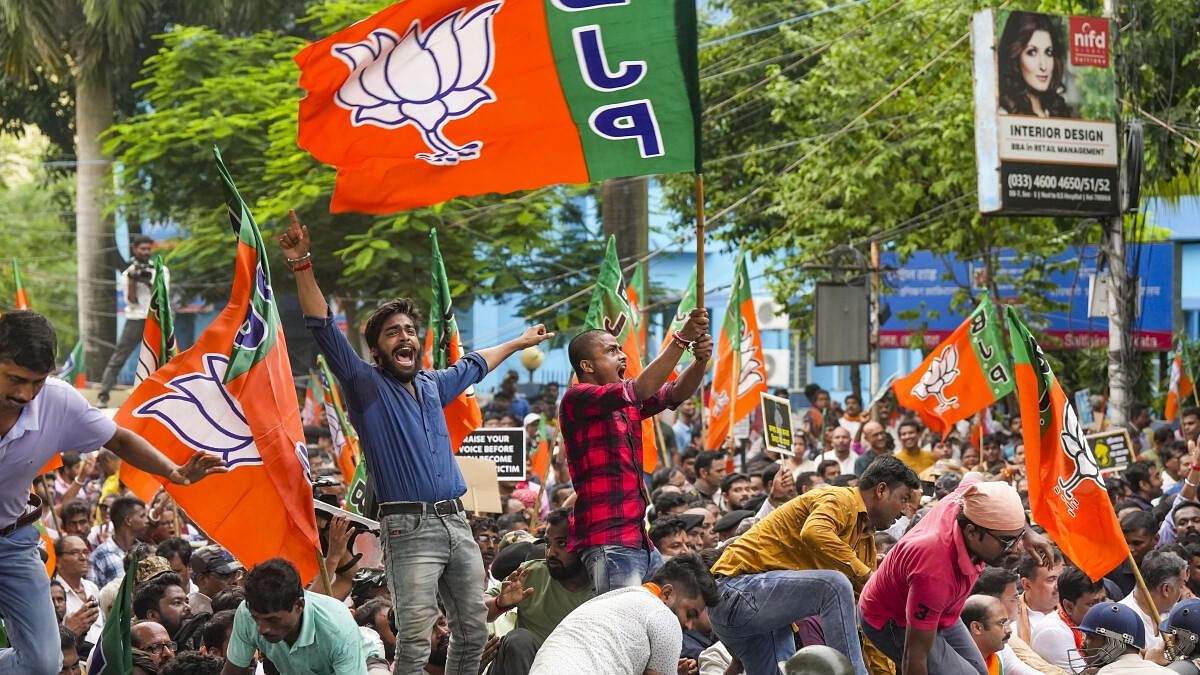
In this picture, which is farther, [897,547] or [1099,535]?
[1099,535]

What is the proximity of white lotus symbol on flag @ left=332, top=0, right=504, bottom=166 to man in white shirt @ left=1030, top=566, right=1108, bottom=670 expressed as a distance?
4.28 meters

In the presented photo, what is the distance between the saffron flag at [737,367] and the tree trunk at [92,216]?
1969 centimetres

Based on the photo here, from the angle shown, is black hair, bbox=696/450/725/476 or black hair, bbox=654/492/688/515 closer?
black hair, bbox=654/492/688/515

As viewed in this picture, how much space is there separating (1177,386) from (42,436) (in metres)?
18.3

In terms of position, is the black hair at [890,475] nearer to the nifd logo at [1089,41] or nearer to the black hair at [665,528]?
the black hair at [665,528]

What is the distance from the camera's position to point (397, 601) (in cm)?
727

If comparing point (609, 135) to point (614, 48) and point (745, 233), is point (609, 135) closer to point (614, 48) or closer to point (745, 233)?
point (614, 48)

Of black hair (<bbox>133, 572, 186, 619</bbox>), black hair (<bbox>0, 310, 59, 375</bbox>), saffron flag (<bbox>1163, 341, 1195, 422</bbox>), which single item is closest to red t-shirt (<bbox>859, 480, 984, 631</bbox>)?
black hair (<bbox>0, 310, 59, 375</bbox>)

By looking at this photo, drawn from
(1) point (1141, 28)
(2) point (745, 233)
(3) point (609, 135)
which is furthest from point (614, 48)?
(2) point (745, 233)

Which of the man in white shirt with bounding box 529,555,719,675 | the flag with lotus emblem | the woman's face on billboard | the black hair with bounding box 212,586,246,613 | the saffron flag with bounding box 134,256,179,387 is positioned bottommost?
the black hair with bounding box 212,586,246,613

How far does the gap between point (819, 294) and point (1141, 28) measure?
497 cm

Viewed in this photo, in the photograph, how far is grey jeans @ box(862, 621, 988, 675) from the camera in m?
7.62

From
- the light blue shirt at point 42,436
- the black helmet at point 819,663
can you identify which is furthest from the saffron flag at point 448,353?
the black helmet at point 819,663

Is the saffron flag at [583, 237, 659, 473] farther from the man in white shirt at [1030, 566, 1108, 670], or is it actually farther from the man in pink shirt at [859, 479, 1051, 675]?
the man in pink shirt at [859, 479, 1051, 675]
